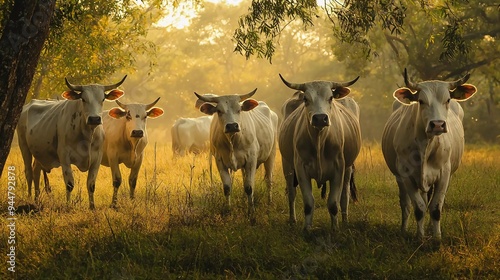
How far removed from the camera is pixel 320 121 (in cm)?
753

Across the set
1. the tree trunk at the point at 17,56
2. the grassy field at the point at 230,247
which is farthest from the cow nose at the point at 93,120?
the tree trunk at the point at 17,56

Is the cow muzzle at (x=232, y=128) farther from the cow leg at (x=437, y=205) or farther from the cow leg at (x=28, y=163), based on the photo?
the cow leg at (x=28, y=163)

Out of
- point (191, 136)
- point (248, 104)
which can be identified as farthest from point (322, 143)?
point (191, 136)

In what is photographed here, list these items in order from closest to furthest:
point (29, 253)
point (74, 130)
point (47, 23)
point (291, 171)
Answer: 1. point (29, 253)
2. point (47, 23)
3. point (291, 171)
4. point (74, 130)

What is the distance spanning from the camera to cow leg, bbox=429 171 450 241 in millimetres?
7609

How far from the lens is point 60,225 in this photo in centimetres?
819

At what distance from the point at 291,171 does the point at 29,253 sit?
12.6ft

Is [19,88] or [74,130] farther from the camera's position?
[74,130]

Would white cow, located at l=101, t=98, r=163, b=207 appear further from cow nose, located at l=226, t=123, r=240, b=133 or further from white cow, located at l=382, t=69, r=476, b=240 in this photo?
white cow, located at l=382, t=69, r=476, b=240

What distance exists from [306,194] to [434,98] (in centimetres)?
198

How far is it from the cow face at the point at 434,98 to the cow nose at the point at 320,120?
93cm

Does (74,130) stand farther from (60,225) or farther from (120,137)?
(60,225)

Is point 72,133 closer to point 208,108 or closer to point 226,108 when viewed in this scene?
point 208,108

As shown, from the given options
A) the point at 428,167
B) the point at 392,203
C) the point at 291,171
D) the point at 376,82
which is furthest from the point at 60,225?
the point at 376,82
